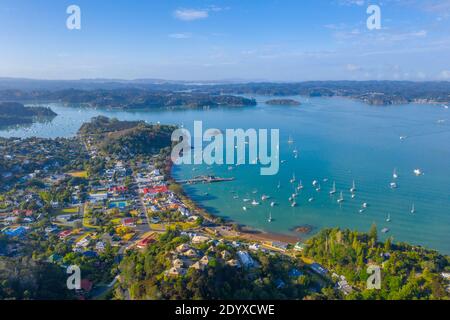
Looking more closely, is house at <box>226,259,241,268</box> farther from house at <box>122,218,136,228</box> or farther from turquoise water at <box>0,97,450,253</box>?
house at <box>122,218,136,228</box>

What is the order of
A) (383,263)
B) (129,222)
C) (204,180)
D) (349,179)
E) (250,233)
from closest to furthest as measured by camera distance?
(383,263), (250,233), (129,222), (349,179), (204,180)

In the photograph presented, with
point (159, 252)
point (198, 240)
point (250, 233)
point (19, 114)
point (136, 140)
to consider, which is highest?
point (19, 114)

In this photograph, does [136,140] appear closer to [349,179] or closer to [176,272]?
[349,179]

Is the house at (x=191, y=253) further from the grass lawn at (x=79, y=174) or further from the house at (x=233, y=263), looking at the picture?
the grass lawn at (x=79, y=174)

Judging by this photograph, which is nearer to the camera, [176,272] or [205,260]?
[176,272]

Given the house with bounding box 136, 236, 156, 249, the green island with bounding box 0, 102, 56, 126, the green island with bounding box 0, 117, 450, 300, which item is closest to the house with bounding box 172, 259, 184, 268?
the green island with bounding box 0, 117, 450, 300

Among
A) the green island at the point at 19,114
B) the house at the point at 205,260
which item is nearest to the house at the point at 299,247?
the house at the point at 205,260

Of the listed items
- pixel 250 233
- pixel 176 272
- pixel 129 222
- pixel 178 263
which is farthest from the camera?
pixel 129 222

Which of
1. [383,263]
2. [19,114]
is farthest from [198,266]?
[19,114]

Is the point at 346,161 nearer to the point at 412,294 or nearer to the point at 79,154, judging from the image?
the point at 412,294

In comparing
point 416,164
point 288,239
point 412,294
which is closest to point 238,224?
point 288,239
